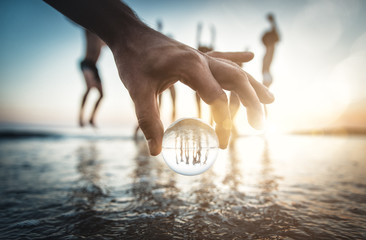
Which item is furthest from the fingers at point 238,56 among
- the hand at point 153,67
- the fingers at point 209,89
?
the fingers at point 209,89

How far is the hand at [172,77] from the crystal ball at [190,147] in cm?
62

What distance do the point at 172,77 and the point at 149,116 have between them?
0.98ft

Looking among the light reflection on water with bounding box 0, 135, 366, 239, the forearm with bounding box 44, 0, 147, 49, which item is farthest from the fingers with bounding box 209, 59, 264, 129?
the light reflection on water with bounding box 0, 135, 366, 239

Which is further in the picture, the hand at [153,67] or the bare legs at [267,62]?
the bare legs at [267,62]

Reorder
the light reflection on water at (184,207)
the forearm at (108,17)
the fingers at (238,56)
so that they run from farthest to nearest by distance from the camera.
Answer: the light reflection on water at (184,207), the fingers at (238,56), the forearm at (108,17)

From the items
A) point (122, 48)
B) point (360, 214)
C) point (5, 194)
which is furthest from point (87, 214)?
point (360, 214)

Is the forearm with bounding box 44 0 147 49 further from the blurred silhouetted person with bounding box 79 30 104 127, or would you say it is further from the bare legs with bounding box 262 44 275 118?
the bare legs with bounding box 262 44 275 118

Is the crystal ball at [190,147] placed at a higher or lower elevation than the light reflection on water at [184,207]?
higher

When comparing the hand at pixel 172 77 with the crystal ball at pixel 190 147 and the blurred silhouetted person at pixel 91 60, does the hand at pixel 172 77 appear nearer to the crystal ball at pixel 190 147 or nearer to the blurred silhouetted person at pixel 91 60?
the crystal ball at pixel 190 147

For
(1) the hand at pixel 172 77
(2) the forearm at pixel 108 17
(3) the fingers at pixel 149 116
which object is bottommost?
(3) the fingers at pixel 149 116

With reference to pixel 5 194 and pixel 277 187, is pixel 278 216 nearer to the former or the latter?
pixel 277 187

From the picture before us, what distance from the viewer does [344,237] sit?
5.85 ft

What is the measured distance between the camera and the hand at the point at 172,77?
1.19 metres

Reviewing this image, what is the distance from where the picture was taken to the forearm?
4.23ft
